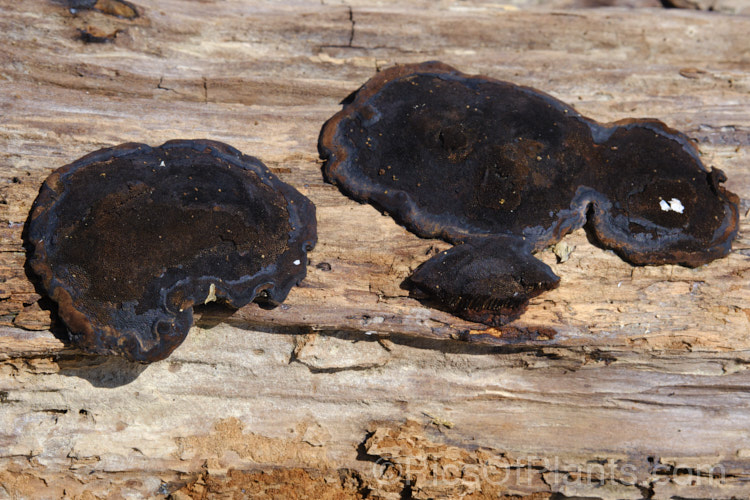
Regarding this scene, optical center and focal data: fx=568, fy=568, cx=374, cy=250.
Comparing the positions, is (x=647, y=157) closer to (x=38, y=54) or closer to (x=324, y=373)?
(x=324, y=373)

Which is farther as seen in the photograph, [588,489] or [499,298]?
[588,489]

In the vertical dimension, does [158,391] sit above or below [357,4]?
below

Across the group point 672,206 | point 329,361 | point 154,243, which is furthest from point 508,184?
point 154,243

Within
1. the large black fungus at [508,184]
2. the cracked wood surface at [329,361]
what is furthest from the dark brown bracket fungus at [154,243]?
the large black fungus at [508,184]

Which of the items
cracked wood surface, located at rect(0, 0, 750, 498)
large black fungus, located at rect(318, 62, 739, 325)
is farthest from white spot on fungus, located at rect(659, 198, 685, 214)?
cracked wood surface, located at rect(0, 0, 750, 498)

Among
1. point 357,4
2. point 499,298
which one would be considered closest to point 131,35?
point 357,4

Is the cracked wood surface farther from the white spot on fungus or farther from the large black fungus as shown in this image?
the white spot on fungus

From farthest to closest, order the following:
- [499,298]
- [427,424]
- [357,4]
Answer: [357,4] → [427,424] → [499,298]
